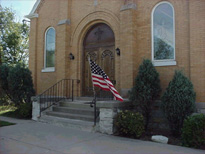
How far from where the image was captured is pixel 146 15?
27.3 feet

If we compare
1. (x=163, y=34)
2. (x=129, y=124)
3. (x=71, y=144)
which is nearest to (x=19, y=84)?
(x=71, y=144)

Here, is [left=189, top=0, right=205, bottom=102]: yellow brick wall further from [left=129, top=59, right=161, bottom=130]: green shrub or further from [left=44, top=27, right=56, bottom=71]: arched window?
[left=44, top=27, right=56, bottom=71]: arched window

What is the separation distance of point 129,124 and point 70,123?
2.33 meters

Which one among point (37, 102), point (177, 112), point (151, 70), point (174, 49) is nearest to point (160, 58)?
point (174, 49)

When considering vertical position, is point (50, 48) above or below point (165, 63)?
above

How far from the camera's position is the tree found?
2097 cm

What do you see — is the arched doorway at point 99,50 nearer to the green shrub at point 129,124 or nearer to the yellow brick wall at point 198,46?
the green shrub at point 129,124

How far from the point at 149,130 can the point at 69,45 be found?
19.2 feet

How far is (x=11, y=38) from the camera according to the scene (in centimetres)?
2092

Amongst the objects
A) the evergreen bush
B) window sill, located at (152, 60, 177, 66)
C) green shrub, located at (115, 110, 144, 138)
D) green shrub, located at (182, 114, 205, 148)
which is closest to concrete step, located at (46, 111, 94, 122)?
green shrub, located at (115, 110, 144, 138)

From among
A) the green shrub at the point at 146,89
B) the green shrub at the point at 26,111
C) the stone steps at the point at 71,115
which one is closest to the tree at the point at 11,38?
the green shrub at the point at 26,111

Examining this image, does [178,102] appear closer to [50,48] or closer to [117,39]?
[117,39]

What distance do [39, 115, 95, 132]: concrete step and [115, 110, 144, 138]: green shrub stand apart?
1025 millimetres

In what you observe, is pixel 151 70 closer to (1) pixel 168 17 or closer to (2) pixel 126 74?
(2) pixel 126 74
